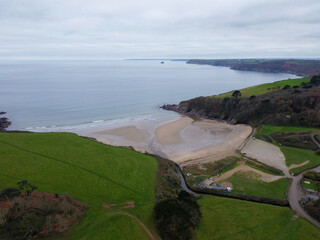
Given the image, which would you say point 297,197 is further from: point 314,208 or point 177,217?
point 177,217

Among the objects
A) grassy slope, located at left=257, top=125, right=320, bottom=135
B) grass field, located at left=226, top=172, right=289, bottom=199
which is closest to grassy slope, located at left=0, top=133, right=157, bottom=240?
grass field, located at left=226, top=172, right=289, bottom=199

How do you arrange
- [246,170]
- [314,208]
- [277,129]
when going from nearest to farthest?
1. [314,208]
2. [246,170]
3. [277,129]

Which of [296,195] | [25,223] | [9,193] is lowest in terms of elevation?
[296,195]

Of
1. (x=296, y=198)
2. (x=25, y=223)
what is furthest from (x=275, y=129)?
(x=25, y=223)

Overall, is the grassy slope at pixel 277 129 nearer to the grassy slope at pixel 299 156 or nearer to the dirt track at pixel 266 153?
the grassy slope at pixel 299 156

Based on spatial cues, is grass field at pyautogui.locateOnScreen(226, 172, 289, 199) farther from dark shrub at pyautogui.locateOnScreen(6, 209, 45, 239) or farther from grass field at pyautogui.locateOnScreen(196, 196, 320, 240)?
dark shrub at pyautogui.locateOnScreen(6, 209, 45, 239)

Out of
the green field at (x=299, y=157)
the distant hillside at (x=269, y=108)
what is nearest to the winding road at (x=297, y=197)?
the green field at (x=299, y=157)
